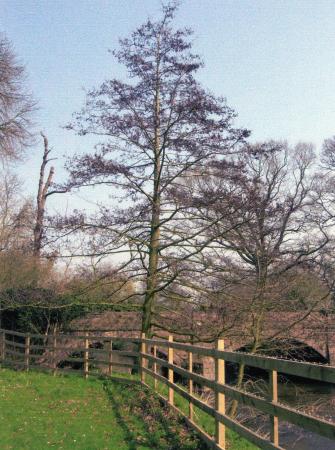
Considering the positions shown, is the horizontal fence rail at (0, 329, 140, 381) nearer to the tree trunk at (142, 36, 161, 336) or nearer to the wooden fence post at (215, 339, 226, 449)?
the tree trunk at (142, 36, 161, 336)

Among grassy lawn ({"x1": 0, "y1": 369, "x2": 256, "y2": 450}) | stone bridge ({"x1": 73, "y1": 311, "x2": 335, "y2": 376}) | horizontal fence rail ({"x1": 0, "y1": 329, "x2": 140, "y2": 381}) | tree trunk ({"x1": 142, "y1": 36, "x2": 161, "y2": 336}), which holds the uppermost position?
tree trunk ({"x1": 142, "y1": 36, "x2": 161, "y2": 336})

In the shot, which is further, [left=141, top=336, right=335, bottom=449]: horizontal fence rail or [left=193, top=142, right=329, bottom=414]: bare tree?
[left=193, top=142, right=329, bottom=414]: bare tree

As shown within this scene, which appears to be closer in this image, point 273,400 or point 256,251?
point 273,400

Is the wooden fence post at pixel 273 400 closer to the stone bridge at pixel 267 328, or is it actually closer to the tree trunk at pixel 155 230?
the stone bridge at pixel 267 328

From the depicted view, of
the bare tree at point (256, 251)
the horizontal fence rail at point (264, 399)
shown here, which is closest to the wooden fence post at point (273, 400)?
the horizontal fence rail at point (264, 399)

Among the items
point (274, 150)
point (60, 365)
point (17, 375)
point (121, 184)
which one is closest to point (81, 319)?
point (60, 365)

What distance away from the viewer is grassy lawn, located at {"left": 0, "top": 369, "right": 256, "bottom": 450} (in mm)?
7176

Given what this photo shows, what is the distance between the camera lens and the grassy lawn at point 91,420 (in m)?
7.18

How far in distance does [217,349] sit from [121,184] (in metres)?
9.41

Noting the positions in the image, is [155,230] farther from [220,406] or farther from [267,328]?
[220,406]

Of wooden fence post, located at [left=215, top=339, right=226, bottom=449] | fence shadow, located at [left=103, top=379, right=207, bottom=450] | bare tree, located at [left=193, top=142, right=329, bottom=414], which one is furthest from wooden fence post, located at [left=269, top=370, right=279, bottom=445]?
bare tree, located at [left=193, top=142, right=329, bottom=414]

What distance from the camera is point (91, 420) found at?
870cm

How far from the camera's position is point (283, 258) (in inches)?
607

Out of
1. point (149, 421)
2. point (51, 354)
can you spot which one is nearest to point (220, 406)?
point (149, 421)
